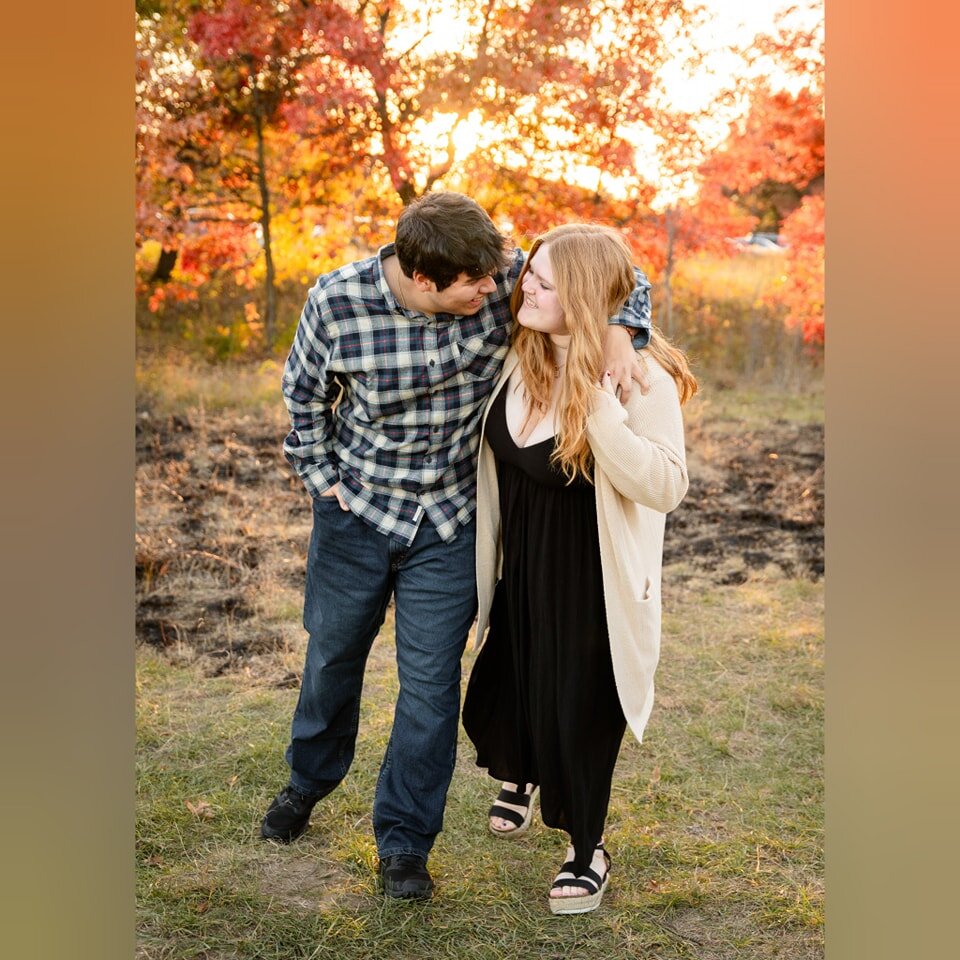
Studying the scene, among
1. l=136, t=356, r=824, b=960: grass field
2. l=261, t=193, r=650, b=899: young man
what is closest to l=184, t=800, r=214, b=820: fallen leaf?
l=136, t=356, r=824, b=960: grass field

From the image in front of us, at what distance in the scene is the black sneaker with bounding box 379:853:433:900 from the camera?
111 inches

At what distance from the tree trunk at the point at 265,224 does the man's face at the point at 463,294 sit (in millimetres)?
6108

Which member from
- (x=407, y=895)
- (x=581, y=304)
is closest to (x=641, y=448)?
(x=581, y=304)

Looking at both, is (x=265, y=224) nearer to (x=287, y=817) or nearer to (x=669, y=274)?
(x=669, y=274)

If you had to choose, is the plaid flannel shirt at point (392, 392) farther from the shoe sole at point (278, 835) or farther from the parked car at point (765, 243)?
the parked car at point (765, 243)

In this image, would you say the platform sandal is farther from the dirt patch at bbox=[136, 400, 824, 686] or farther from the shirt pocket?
the dirt patch at bbox=[136, 400, 824, 686]

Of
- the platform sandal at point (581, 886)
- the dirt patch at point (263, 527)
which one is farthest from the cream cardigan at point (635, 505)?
the dirt patch at point (263, 527)

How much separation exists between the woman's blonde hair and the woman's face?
13mm

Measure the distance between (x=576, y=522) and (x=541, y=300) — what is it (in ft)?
1.65

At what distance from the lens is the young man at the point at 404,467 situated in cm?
255

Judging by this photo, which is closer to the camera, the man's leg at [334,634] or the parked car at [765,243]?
the man's leg at [334,634]

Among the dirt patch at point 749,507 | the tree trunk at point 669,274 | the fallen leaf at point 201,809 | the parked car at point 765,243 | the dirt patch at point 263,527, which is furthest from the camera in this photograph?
the parked car at point 765,243

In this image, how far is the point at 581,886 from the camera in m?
2.82

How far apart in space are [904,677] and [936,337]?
0.75ft
